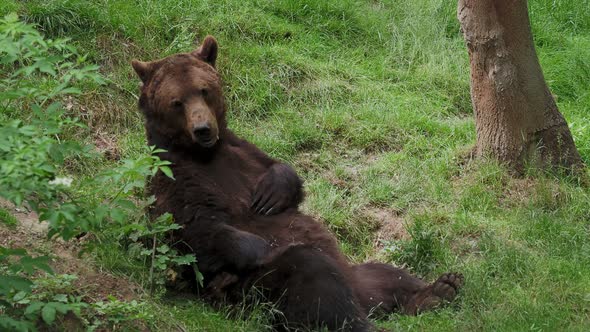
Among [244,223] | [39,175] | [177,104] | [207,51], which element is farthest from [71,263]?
[207,51]

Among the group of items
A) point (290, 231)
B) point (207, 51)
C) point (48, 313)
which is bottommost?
point (290, 231)

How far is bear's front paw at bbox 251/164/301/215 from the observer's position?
7.09 meters

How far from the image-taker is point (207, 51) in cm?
741

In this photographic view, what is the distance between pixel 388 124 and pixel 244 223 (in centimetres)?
325

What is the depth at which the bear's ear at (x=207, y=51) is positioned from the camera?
737cm

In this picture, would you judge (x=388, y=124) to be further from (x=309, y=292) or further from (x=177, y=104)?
(x=309, y=292)

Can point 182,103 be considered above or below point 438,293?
above

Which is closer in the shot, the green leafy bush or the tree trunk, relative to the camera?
the green leafy bush

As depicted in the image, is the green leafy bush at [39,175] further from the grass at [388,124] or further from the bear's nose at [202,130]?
the bear's nose at [202,130]

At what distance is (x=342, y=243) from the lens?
321 inches

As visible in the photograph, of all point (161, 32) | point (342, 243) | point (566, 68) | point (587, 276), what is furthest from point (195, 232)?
point (566, 68)

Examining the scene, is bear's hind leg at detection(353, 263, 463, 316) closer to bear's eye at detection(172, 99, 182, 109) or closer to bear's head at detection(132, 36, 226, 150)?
bear's head at detection(132, 36, 226, 150)

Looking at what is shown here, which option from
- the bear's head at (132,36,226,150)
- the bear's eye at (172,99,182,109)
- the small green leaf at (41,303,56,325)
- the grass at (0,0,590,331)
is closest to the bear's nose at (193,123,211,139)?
the bear's head at (132,36,226,150)

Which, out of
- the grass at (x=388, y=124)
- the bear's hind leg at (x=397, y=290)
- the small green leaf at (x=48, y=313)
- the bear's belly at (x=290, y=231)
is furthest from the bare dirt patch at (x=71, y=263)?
the bear's hind leg at (x=397, y=290)
